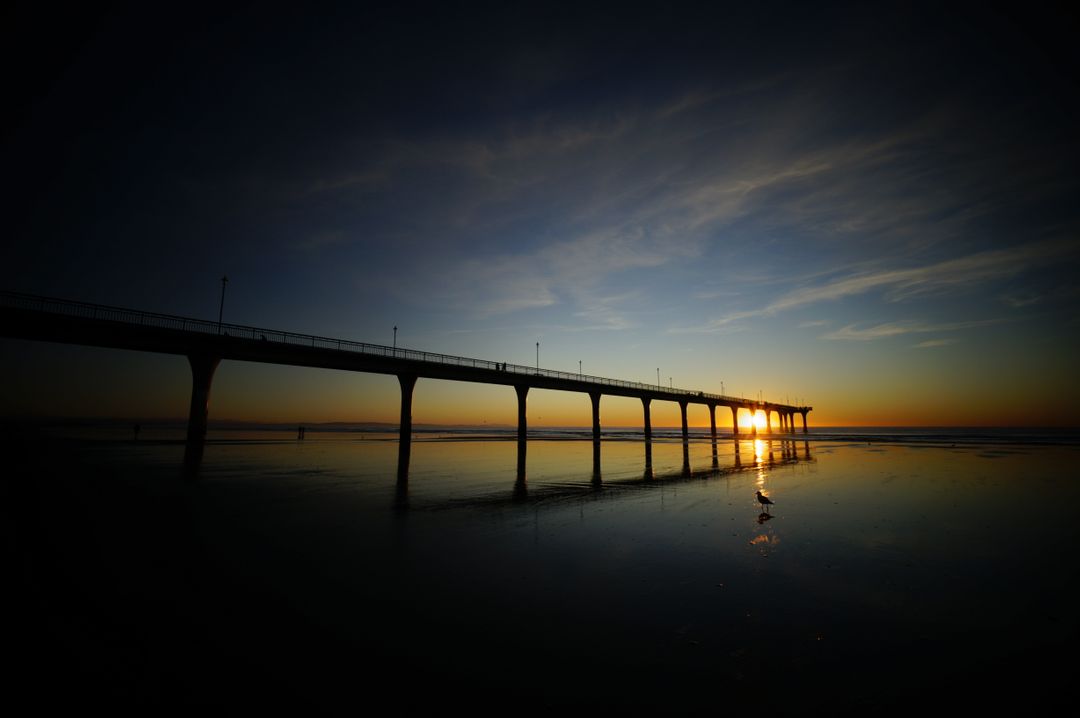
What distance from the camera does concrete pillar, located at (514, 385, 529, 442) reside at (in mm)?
58631

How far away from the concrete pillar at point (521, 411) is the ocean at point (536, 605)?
4307cm

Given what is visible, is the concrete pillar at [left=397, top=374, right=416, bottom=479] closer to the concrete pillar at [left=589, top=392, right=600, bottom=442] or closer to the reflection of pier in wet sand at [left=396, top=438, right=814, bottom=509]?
the reflection of pier in wet sand at [left=396, top=438, right=814, bottom=509]

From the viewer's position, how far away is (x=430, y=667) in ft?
16.3

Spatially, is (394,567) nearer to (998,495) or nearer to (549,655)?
(549,655)

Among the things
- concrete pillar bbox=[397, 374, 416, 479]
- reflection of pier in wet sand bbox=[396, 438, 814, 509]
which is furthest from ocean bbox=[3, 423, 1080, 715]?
concrete pillar bbox=[397, 374, 416, 479]

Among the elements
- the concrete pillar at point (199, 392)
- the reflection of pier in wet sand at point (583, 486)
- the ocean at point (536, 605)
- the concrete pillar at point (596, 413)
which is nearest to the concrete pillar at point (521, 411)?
the concrete pillar at point (596, 413)

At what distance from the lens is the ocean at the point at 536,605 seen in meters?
4.59

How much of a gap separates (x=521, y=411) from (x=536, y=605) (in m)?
53.1

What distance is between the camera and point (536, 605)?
694 centimetres

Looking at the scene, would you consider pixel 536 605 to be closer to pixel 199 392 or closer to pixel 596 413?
pixel 199 392

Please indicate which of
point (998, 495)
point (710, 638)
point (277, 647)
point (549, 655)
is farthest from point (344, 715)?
point (998, 495)

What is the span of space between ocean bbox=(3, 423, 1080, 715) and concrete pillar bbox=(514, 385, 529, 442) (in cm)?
4307

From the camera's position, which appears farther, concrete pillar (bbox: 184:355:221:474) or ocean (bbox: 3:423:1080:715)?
concrete pillar (bbox: 184:355:221:474)

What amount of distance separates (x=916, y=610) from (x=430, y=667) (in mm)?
7439
